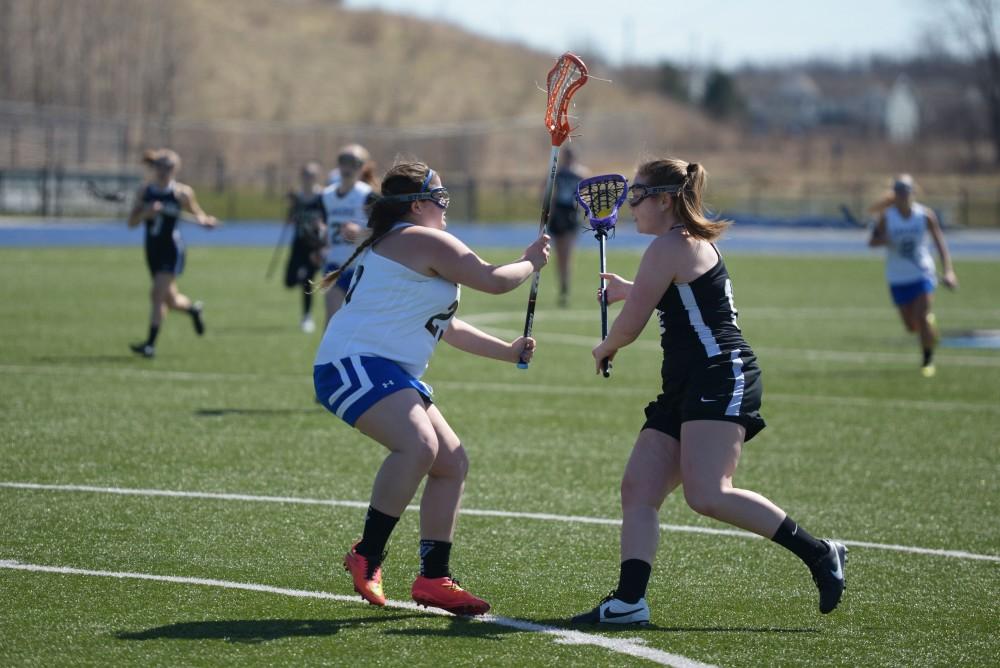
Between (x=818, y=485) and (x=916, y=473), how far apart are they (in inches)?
36.1

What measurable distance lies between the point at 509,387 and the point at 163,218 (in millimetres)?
4626

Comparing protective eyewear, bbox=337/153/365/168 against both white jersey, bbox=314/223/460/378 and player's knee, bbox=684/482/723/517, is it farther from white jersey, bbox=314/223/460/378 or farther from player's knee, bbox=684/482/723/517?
player's knee, bbox=684/482/723/517

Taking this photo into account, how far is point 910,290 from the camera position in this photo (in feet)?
51.2

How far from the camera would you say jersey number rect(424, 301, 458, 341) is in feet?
20.4

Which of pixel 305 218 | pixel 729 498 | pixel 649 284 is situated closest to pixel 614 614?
pixel 729 498

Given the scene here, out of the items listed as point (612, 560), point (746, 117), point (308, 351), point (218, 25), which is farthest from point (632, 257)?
point (746, 117)

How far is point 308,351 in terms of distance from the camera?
16484 millimetres

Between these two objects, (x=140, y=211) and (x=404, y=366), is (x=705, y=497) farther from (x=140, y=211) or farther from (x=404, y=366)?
(x=140, y=211)

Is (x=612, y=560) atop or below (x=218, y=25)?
below

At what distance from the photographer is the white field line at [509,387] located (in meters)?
13.1

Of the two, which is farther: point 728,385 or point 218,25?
point 218,25

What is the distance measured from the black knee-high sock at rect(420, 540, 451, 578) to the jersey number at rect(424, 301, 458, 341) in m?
0.93

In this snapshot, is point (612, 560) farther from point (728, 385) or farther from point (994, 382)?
point (994, 382)

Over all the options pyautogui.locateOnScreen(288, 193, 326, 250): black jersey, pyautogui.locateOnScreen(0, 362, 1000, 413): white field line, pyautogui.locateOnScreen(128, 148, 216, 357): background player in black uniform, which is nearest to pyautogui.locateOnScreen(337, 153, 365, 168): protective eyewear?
pyautogui.locateOnScreen(0, 362, 1000, 413): white field line
